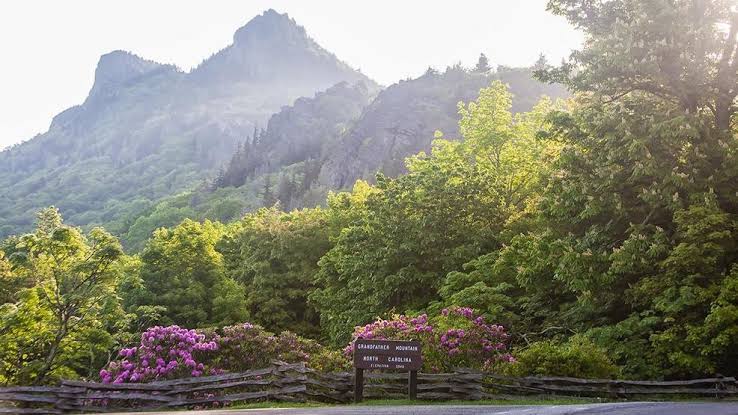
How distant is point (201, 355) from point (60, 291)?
5.74 m

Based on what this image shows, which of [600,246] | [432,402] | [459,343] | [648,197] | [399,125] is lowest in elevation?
[432,402]

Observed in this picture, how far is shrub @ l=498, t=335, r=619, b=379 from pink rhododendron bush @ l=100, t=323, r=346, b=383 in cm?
604

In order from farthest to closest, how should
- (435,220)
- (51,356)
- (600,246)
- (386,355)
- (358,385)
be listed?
1. (435,220)
2. (600,246)
3. (51,356)
4. (358,385)
5. (386,355)

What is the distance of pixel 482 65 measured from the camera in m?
188

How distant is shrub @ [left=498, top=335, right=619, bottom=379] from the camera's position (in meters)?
17.5

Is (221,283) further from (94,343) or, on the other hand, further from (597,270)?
(597,270)

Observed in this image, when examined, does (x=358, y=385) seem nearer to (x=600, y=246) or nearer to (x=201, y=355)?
(x=201, y=355)

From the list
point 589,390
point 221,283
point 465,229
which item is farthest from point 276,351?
point 221,283

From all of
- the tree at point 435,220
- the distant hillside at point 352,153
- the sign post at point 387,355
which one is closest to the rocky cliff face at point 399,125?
the distant hillside at point 352,153

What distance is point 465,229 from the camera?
29.1 m

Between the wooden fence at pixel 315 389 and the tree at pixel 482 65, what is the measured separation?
173556 mm

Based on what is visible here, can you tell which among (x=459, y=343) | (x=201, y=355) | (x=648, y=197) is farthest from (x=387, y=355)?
(x=648, y=197)

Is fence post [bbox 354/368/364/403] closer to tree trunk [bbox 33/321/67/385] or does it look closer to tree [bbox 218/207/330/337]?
tree trunk [bbox 33/321/67/385]

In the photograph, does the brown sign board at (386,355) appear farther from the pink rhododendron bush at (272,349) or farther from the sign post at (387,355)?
the pink rhododendron bush at (272,349)
